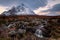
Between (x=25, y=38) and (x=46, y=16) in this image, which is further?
(x=46, y=16)

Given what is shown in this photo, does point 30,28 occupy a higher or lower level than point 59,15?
lower

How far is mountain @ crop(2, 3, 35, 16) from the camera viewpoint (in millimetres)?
11703

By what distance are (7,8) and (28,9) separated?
1.27 meters

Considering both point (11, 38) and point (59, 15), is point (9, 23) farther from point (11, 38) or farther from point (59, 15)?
point (59, 15)

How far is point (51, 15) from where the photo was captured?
1156 cm

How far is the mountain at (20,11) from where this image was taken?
11.7m

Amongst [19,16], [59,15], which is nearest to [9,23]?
[19,16]

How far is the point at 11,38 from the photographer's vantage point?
10820 millimetres

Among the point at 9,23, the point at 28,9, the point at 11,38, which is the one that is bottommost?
the point at 11,38

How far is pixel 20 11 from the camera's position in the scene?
38.4ft

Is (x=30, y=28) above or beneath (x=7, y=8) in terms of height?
beneath

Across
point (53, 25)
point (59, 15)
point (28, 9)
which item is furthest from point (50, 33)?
point (28, 9)

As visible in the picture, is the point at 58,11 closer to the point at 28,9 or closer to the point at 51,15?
the point at 51,15

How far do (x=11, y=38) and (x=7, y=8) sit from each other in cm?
204
